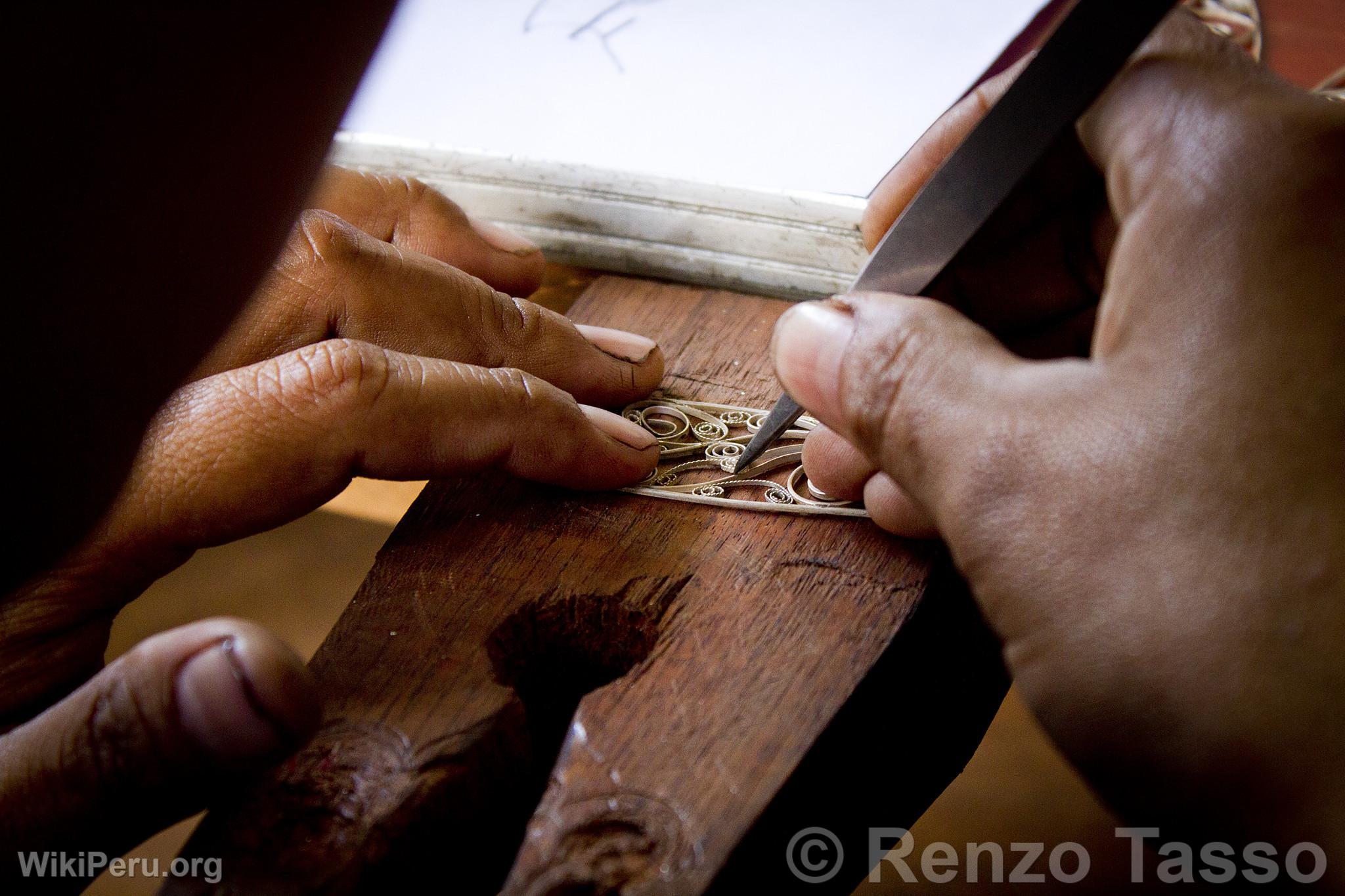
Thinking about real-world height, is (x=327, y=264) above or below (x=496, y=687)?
above

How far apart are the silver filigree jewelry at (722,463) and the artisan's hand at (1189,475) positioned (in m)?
Answer: 0.31

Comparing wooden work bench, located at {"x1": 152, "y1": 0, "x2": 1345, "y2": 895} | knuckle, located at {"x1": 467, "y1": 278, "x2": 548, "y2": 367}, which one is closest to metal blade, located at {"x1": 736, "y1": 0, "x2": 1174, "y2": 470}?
wooden work bench, located at {"x1": 152, "y1": 0, "x2": 1345, "y2": 895}

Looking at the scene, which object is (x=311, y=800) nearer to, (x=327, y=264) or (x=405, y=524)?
(x=405, y=524)

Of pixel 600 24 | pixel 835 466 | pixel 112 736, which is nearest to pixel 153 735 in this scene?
pixel 112 736

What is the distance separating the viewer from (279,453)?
2.89 feet

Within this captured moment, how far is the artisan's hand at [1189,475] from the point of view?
2.06 ft

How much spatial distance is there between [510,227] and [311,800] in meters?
0.94

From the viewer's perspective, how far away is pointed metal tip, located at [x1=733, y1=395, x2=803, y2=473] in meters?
0.98

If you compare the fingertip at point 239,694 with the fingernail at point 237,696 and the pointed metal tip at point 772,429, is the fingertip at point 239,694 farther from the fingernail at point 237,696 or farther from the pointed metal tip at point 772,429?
the pointed metal tip at point 772,429

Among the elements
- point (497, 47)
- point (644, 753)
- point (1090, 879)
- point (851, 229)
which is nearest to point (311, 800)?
point (644, 753)

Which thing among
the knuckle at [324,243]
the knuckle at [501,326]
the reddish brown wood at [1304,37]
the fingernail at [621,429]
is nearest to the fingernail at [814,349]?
the fingernail at [621,429]

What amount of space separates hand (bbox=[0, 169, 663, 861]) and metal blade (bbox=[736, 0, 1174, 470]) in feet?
1.13

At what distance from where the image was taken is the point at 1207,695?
63 centimetres

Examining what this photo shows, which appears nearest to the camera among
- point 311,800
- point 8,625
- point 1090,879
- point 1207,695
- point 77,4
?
point 77,4
